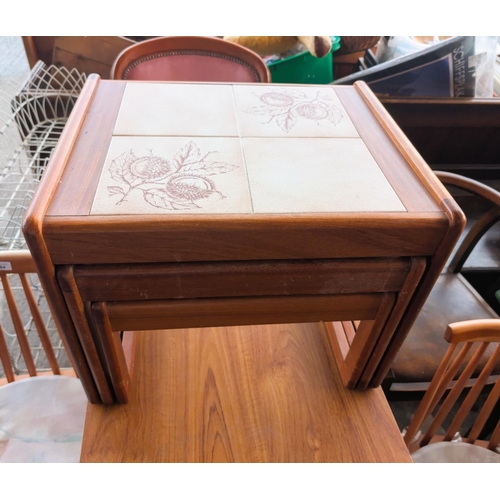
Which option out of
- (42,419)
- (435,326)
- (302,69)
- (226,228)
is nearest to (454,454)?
(435,326)

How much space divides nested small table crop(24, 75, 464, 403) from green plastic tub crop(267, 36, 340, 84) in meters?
1.07

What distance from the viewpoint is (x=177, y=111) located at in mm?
712

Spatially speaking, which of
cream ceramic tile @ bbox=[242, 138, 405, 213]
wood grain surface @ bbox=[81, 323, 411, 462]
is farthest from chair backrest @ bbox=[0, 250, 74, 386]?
cream ceramic tile @ bbox=[242, 138, 405, 213]

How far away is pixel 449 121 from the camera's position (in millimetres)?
1534

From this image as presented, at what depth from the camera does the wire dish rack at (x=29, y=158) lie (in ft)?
4.63

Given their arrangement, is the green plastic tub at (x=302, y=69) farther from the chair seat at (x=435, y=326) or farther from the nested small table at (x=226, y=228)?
the nested small table at (x=226, y=228)

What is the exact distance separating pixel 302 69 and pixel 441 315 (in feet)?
3.57

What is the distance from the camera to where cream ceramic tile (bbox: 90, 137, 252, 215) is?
0.51 metres

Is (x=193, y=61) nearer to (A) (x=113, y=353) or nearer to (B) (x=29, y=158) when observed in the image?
(B) (x=29, y=158)

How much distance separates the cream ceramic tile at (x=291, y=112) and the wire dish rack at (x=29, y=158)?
0.89 m

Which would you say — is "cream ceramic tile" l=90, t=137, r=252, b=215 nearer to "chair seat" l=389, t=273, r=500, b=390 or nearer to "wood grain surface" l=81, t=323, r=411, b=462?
"wood grain surface" l=81, t=323, r=411, b=462

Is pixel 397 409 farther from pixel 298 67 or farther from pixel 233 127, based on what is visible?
pixel 298 67

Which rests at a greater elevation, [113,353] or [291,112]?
[291,112]

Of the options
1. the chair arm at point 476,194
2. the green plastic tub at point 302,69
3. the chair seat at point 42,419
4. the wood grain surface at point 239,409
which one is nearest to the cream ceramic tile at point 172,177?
the wood grain surface at point 239,409
